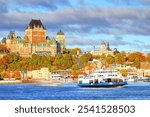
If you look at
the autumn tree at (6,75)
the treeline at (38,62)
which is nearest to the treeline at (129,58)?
the treeline at (38,62)

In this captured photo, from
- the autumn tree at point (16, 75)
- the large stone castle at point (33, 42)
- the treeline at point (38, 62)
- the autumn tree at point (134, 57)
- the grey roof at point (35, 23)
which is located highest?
the grey roof at point (35, 23)

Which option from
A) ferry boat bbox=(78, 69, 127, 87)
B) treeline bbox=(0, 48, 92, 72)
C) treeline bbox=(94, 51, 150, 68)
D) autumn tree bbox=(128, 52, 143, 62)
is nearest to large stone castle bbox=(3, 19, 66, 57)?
treeline bbox=(0, 48, 92, 72)

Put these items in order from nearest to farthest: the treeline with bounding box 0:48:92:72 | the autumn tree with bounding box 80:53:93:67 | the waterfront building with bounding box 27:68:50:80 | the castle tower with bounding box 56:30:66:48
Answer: the waterfront building with bounding box 27:68:50:80, the treeline with bounding box 0:48:92:72, the autumn tree with bounding box 80:53:93:67, the castle tower with bounding box 56:30:66:48

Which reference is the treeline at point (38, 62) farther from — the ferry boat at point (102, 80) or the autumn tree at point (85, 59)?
the ferry boat at point (102, 80)

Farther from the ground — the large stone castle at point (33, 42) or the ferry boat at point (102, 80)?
the large stone castle at point (33, 42)

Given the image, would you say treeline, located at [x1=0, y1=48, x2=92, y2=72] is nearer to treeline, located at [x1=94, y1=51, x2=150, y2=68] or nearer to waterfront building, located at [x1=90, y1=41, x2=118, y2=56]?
treeline, located at [x1=94, y1=51, x2=150, y2=68]

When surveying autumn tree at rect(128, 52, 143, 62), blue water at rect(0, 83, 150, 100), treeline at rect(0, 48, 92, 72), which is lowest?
blue water at rect(0, 83, 150, 100)

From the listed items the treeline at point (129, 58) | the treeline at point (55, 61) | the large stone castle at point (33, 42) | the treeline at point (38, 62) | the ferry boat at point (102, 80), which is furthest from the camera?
the large stone castle at point (33, 42)

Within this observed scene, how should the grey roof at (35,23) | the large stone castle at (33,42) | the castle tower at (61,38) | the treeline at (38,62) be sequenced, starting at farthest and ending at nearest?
the castle tower at (61,38)
the grey roof at (35,23)
the large stone castle at (33,42)
the treeline at (38,62)

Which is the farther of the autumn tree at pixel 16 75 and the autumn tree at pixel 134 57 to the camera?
the autumn tree at pixel 134 57

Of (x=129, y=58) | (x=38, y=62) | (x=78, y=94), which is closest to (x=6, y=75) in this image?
(x=38, y=62)

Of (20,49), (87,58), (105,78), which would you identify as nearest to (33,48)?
(20,49)
